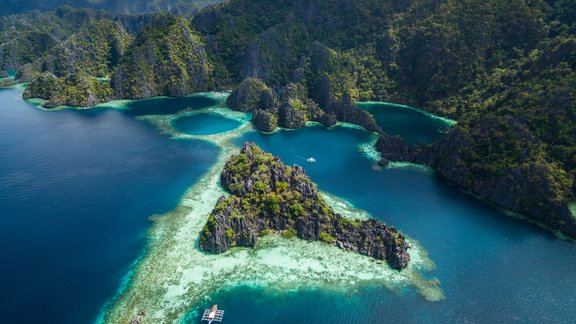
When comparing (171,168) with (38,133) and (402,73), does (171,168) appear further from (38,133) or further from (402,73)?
(402,73)

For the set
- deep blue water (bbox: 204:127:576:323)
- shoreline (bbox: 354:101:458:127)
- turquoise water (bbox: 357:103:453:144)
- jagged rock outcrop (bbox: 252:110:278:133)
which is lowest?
deep blue water (bbox: 204:127:576:323)

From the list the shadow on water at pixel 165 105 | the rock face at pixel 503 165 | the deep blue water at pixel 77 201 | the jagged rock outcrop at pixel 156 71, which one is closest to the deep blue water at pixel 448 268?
the rock face at pixel 503 165

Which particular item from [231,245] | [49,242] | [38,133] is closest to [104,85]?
[38,133]

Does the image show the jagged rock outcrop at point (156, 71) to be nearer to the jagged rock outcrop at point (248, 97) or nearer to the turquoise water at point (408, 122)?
the jagged rock outcrop at point (248, 97)

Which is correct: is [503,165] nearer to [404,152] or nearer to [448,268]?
[404,152]

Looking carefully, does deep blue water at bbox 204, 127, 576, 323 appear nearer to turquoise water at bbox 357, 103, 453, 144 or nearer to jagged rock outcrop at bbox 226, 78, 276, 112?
turquoise water at bbox 357, 103, 453, 144

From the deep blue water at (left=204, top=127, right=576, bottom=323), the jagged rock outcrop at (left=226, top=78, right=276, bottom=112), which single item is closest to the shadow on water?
the jagged rock outcrop at (left=226, top=78, right=276, bottom=112)

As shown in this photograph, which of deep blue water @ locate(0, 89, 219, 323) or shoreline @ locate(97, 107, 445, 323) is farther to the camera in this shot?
deep blue water @ locate(0, 89, 219, 323)
